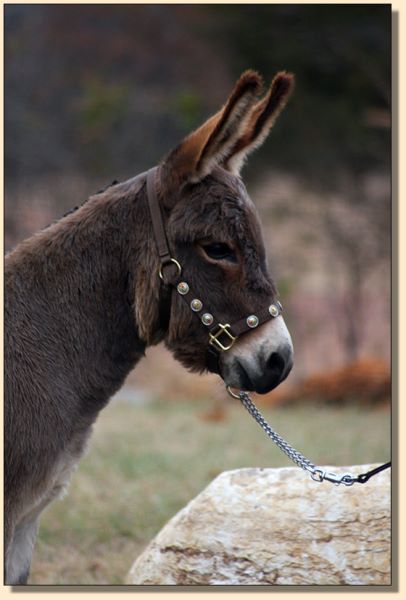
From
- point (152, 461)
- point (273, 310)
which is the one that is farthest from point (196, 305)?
point (152, 461)

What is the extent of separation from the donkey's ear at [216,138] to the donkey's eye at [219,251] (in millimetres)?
266

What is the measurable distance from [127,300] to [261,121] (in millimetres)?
910

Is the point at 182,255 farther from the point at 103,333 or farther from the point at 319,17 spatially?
the point at 319,17

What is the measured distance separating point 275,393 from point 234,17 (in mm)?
6301

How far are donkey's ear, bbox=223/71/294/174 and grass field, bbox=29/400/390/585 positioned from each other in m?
2.50

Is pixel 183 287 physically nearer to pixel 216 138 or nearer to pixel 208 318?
pixel 208 318

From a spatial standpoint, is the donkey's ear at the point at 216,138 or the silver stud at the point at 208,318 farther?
the silver stud at the point at 208,318

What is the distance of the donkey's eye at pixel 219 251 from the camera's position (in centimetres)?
299

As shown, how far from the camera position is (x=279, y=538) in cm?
372

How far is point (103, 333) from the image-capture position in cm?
312

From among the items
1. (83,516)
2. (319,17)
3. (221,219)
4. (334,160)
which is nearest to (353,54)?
(319,17)

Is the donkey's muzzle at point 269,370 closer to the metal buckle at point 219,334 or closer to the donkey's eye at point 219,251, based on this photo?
the metal buckle at point 219,334

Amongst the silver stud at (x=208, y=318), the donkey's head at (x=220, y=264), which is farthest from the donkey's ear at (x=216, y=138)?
the silver stud at (x=208, y=318)

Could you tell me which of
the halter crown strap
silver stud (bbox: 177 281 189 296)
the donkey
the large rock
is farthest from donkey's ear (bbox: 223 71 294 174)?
the large rock
